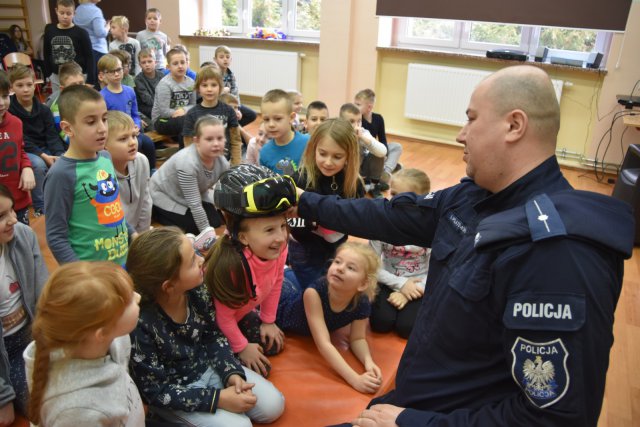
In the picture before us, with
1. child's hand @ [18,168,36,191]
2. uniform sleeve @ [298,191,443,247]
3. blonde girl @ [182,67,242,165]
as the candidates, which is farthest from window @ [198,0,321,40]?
uniform sleeve @ [298,191,443,247]

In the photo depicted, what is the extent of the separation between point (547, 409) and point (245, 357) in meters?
1.31

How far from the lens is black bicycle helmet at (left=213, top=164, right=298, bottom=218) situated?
173cm

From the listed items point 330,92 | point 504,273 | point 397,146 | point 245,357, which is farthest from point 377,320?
point 330,92

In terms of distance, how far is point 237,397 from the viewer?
176cm

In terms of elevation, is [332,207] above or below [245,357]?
above

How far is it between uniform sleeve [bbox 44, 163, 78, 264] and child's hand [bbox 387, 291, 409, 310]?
1.50 metres

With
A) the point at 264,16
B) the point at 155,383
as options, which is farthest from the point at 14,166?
the point at 264,16

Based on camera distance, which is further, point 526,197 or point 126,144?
point 126,144

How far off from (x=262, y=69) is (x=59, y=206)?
6.01 m

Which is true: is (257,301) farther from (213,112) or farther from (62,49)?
(62,49)

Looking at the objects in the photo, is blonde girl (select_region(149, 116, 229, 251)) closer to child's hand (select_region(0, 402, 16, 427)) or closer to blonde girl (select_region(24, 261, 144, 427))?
child's hand (select_region(0, 402, 16, 427))

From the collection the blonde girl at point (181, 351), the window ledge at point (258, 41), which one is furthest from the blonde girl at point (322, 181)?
the window ledge at point (258, 41)

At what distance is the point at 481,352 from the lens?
1.25 metres

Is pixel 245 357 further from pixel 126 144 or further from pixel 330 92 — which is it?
pixel 330 92
